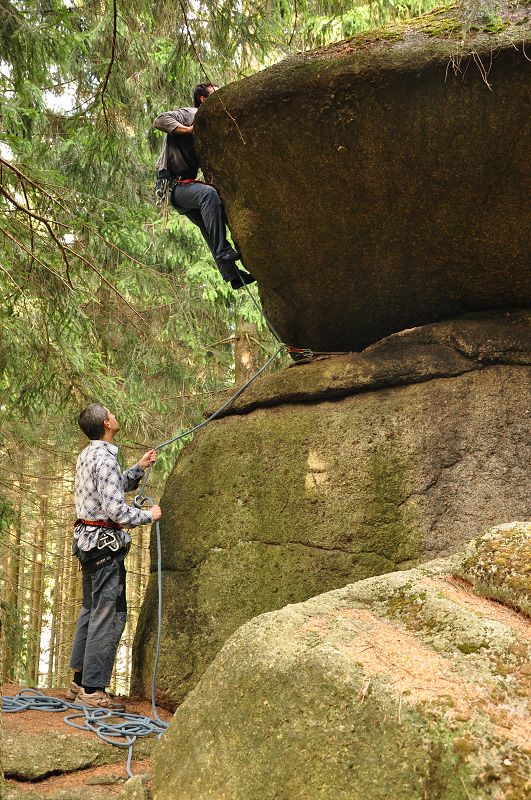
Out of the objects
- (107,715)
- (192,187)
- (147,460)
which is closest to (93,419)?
(147,460)

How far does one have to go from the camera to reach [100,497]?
5.25 metres

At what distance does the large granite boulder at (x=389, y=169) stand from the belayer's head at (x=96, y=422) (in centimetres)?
179

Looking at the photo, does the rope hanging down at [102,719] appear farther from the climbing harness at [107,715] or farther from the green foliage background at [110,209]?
the green foliage background at [110,209]

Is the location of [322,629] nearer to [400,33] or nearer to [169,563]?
[169,563]

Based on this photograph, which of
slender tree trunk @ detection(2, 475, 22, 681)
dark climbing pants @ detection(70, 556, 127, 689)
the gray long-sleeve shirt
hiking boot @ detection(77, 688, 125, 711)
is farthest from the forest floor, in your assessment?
the gray long-sleeve shirt

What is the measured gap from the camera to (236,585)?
18.2ft

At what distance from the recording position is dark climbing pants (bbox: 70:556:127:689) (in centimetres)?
508

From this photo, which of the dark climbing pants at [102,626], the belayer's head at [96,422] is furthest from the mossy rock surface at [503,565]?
the belayer's head at [96,422]

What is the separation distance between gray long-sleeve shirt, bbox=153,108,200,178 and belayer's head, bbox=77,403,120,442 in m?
2.17

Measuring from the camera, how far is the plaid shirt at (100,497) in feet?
16.9

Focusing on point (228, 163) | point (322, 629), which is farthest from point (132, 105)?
point (322, 629)

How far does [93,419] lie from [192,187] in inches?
86.4

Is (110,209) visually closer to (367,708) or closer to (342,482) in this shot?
(342,482)

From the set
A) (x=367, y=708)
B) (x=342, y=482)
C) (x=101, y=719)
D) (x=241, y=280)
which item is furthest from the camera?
(x=241, y=280)
